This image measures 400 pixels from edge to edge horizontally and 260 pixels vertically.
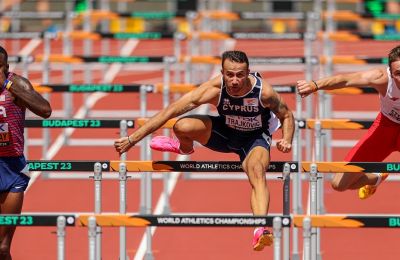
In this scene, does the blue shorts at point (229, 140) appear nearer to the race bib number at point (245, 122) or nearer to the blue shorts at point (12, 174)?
the race bib number at point (245, 122)

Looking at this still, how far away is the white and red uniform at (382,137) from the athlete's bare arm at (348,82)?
0.33m

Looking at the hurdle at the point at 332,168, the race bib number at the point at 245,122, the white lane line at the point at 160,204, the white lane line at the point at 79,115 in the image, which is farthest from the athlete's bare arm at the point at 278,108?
the white lane line at the point at 79,115

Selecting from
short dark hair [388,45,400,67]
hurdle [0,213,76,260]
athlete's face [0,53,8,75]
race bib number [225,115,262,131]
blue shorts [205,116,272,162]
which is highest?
short dark hair [388,45,400,67]

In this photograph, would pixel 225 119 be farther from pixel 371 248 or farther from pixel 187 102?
pixel 371 248

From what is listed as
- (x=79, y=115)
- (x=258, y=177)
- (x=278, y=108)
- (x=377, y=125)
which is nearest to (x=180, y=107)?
(x=278, y=108)

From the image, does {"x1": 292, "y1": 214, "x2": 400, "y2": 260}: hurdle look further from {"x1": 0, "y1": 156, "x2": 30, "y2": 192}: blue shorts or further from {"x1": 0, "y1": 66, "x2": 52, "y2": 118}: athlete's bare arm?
{"x1": 0, "y1": 156, "x2": 30, "y2": 192}: blue shorts

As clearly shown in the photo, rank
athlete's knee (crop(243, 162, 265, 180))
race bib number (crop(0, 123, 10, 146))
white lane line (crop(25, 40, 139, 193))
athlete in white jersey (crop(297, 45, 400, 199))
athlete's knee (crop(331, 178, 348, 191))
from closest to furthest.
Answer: race bib number (crop(0, 123, 10, 146))
athlete's knee (crop(243, 162, 265, 180))
athlete in white jersey (crop(297, 45, 400, 199))
athlete's knee (crop(331, 178, 348, 191))
white lane line (crop(25, 40, 139, 193))

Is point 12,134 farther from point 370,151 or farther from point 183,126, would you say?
point 370,151

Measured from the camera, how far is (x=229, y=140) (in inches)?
425

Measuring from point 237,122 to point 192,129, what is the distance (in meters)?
0.37

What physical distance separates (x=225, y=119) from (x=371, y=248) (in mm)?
2524

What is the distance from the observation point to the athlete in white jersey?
10.7 metres

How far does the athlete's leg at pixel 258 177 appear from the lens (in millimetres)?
9984

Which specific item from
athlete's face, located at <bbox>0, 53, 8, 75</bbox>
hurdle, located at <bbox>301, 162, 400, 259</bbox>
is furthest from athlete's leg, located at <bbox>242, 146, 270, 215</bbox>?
athlete's face, located at <bbox>0, 53, 8, 75</bbox>
